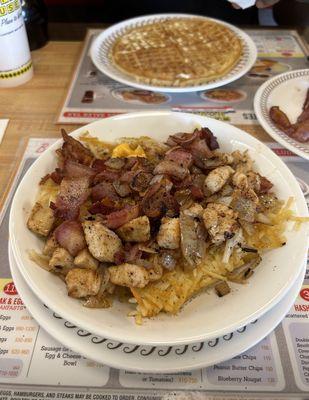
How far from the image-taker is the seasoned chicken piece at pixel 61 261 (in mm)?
982

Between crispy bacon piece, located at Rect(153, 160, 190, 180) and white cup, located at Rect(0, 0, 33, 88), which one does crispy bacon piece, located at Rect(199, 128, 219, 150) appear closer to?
crispy bacon piece, located at Rect(153, 160, 190, 180)

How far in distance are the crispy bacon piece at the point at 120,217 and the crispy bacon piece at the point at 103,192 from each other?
0.28 feet

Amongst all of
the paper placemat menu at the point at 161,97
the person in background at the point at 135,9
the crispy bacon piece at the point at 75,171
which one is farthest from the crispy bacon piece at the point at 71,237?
the person in background at the point at 135,9

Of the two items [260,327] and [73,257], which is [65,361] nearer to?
[73,257]

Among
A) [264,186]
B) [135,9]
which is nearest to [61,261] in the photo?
[264,186]

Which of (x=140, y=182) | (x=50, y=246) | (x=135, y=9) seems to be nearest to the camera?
(x=50, y=246)

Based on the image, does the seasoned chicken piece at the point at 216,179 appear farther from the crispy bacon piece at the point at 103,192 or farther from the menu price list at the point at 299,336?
the menu price list at the point at 299,336

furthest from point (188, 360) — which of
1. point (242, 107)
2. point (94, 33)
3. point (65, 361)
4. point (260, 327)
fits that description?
point (94, 33)

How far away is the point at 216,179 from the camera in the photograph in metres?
1.13

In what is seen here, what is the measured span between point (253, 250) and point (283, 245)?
0.08 meters

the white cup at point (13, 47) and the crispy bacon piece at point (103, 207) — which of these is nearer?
the crispy bacon piece at point (103, 207)

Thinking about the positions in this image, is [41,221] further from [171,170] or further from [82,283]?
[171,170]

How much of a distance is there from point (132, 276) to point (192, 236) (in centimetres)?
19

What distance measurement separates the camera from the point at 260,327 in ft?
3.15
